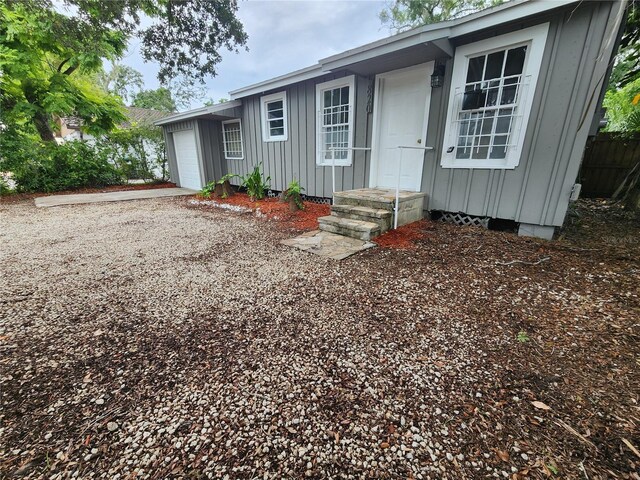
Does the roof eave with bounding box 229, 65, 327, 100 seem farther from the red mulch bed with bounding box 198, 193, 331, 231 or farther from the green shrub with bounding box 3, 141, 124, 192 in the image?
the green shrub with bounding box 3, 141, 124, 192

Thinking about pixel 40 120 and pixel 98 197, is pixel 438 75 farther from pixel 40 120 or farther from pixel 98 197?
pixel 40 120

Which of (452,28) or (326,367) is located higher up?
(452,28)

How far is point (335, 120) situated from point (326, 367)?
5.32 metres

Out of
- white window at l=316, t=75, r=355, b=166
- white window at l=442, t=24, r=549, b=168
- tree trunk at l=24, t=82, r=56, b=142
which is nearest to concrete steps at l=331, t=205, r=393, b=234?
white window at l=442, t=24, r=549, b=168

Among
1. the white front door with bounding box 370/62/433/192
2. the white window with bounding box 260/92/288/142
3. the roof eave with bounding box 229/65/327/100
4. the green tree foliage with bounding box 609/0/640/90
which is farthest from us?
the white window with bounding box 260/92/288/142

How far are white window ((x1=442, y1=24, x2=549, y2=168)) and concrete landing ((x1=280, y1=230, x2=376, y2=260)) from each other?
2079 mm

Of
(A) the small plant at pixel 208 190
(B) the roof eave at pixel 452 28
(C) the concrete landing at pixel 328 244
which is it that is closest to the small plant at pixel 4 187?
(A) the small plant at pixel 208 190

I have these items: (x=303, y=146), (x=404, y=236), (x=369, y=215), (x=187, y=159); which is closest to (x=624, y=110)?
(x=404, y=236)

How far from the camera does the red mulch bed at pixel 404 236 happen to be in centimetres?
368

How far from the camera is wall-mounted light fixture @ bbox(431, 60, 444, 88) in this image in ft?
13.5

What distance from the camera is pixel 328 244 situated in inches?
149

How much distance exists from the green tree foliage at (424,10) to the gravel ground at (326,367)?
14.1m

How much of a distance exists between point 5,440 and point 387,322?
2163 millimetres

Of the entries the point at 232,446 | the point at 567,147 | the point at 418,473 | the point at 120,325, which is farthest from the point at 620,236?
the point at 120,325
